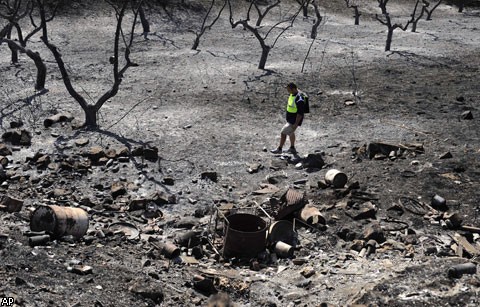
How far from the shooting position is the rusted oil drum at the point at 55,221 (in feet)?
26.2

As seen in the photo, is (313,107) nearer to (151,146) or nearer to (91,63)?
(151,146)

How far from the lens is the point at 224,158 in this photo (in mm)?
11883

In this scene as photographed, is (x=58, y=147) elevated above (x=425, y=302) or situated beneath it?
situated beneath

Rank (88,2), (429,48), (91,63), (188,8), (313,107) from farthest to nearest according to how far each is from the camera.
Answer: (188,8) < (88,2) < (429,48) < (91,63) < (313,107)

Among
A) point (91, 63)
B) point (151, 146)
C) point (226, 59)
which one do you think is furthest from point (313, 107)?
point (91, 63)

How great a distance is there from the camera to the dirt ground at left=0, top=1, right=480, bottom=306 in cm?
720

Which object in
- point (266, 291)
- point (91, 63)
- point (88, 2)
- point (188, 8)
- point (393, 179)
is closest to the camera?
point (266, 291)

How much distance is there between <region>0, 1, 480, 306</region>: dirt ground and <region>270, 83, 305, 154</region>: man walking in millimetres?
357

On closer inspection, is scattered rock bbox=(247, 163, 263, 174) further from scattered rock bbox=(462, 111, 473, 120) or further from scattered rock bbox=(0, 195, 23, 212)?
scattered rock bbox=(462, 111, 473, 120)

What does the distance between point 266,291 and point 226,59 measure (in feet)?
45.6

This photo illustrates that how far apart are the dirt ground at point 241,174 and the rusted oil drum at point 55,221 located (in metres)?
0.24

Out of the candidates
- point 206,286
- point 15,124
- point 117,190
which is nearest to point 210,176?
point 117,190

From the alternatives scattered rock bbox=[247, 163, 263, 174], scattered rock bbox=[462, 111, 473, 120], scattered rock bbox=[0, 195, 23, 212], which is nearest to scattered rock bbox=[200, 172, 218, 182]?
scattered rock bbox=[247, 163, 263, 174]

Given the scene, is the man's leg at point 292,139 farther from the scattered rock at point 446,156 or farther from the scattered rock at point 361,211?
the scattered rock at point 361,211
